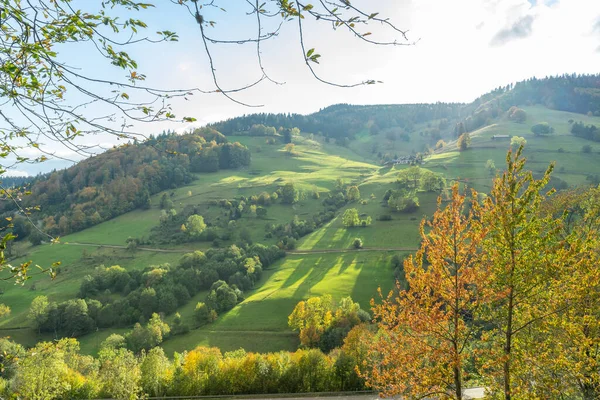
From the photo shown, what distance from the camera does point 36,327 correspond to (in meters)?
56.7

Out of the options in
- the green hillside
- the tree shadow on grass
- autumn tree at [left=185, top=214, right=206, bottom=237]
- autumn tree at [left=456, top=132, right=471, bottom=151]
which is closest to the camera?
the green hillside

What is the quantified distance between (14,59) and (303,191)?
11921 cm

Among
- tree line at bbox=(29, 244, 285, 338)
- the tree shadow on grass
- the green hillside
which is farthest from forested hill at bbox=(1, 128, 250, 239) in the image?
the tree shadow on grass

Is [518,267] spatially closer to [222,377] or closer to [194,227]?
[222,377]

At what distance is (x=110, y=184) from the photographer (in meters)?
131

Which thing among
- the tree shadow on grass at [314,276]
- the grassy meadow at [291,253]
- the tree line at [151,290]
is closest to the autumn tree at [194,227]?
the grassy meadow at [291,253]

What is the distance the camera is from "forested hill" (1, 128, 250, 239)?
113m

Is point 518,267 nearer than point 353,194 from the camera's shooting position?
Yes

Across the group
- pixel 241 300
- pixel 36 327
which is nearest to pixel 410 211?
pixel 241 300

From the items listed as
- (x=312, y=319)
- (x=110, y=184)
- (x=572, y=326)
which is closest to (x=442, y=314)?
(x=572, y=326)

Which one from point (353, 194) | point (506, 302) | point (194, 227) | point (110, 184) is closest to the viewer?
point (506, 302)

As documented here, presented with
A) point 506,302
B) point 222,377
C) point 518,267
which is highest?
point 518,267

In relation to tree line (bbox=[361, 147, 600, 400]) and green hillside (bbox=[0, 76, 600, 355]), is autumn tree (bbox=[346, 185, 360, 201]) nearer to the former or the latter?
green hillside (bbox=[0, 76, 600, 355])

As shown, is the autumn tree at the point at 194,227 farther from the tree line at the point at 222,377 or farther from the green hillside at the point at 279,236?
the tree line at the point at 222,377
